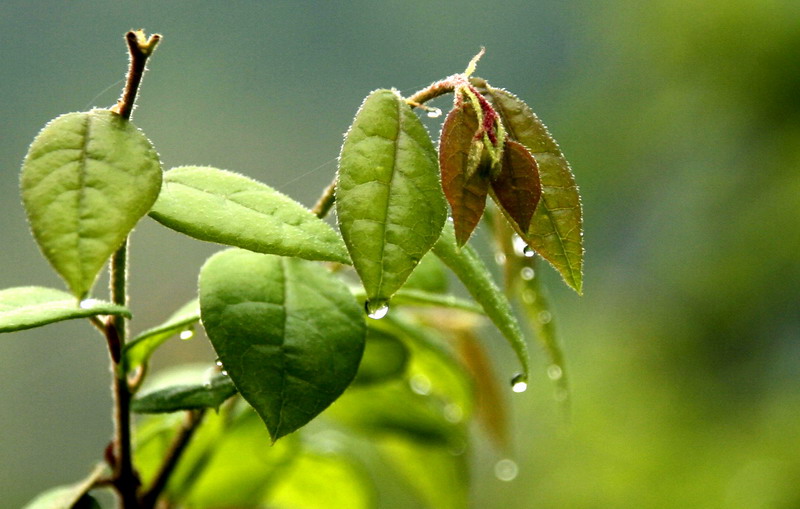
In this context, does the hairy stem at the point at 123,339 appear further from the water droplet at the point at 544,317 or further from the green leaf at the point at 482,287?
the water droplet at the point at 544,317

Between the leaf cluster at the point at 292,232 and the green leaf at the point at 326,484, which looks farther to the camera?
the green leaf at the point at 326,484

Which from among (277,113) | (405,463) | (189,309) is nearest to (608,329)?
(405,463)

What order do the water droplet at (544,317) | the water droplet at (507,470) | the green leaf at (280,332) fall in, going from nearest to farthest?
the green leaf at (280,332), the water droplet at (544,317), the water droplet at (507,470)

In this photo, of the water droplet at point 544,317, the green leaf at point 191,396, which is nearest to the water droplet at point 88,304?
the green leaf at point 191,396

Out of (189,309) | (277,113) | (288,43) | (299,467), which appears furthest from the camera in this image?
(288,43)

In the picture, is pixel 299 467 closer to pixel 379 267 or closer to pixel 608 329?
pixel 379 267

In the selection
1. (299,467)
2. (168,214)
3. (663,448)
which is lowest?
(663,448)

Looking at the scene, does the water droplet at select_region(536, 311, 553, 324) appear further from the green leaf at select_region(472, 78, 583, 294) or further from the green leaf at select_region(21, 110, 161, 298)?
the green leaf at select_region(21, 110, 161, 298)

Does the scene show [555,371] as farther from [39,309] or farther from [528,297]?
[39,309]
